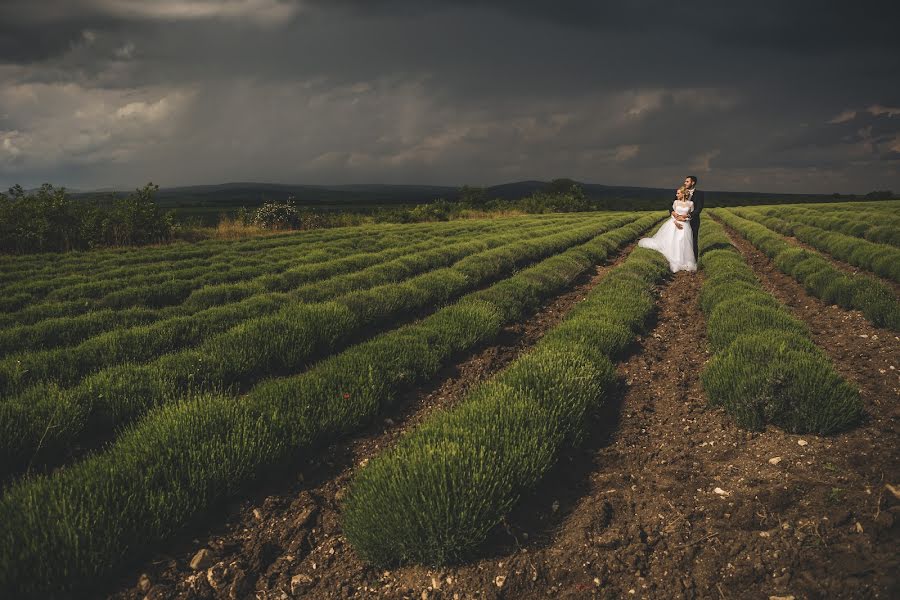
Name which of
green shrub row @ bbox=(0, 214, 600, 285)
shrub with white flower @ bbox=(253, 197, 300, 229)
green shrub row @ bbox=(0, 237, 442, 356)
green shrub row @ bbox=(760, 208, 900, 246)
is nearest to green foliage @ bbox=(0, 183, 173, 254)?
green shrub row @ bbox=(0, 214, 600, 285)

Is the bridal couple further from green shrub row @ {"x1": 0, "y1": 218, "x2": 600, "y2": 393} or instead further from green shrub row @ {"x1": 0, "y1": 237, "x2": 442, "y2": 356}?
green shrub row @ {"x1": 0, "y1": 237, "x2": 442, "y2": 356}

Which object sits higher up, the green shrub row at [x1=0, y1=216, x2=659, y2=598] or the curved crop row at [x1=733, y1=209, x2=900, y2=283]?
the curved crop row at [x1=733, y1=209, x2=900, y2=283]

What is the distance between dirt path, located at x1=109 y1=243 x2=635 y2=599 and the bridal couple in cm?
1122

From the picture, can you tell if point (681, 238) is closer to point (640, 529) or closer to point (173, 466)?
point (640, 529)

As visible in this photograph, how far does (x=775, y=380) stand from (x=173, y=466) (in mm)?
4968

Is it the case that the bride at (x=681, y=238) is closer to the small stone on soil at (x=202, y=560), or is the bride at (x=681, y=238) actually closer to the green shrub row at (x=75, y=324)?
the green shrub row at (x=75, y=324)

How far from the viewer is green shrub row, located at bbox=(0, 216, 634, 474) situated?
3.89 m

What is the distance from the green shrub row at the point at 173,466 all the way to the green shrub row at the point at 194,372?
58cm

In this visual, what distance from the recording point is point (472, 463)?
3.09m

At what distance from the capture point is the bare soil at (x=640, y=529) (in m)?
2.47

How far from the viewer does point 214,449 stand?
3379mm

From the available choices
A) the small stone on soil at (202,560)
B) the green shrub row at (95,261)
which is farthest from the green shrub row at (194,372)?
the green shrub row at (95,261)

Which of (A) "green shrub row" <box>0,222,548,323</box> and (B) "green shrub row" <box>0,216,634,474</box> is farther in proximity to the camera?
(A) "green shrub row" <box>0,222,548,323</box>

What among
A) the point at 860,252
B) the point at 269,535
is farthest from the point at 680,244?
the point at 269,535
